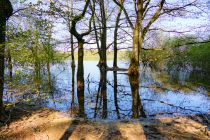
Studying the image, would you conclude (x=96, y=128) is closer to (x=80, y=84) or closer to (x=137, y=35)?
(x=80, y=84)

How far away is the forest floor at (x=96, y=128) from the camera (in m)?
6.70

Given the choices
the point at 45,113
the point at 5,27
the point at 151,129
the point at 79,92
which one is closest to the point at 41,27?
the point at 5,27

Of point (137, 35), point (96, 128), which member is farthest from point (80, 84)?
point (96, 128)

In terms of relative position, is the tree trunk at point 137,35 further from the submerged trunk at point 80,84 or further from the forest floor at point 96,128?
the forest floor at point 96,128

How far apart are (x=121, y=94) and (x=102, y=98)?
5.26 feet

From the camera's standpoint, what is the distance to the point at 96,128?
706 cm

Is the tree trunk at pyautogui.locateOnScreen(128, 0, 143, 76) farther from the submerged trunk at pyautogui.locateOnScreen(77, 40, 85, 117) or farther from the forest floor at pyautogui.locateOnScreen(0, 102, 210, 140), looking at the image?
the forest floor at pyautogui.locateOnScreen(0, 102, 210, 140)

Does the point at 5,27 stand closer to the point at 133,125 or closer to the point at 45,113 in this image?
the point at 45,113

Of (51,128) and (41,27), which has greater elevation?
(41,27)

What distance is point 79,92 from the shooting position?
15109mm

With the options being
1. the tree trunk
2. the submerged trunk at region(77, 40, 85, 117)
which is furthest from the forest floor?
the tree trunk

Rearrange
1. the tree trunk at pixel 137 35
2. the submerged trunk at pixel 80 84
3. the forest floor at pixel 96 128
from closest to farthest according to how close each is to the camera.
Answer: the forest floor at pixel 96 128 → the submerged trunk at pixel 80 84 → the tree trunk at pixel 137 35

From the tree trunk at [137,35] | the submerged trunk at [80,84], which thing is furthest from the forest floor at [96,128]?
the tree trunk at [137,35]

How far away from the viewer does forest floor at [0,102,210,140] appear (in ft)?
22.0
